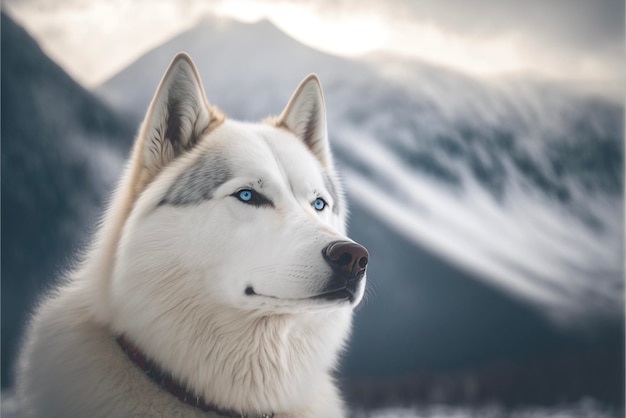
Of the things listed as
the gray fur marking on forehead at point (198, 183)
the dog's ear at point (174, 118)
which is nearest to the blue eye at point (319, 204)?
the gray fur marking on forehead at point (198, 183)

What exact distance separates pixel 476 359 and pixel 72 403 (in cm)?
3157

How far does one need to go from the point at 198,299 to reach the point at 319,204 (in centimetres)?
69

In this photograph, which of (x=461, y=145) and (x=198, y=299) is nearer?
(x=198, y=299)

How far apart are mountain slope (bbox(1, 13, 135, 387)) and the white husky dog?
11.4 ft

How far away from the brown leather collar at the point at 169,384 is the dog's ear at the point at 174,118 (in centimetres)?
75

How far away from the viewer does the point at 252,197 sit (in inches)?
73.7

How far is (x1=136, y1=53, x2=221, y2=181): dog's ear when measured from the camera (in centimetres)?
194

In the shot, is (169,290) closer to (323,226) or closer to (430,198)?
(323,226)

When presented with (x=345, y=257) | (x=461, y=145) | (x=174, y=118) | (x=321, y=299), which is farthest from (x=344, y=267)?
(x=461, y=145)

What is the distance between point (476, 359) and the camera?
2961 cm

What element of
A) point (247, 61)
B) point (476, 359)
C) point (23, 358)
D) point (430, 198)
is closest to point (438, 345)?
point (476, 359)

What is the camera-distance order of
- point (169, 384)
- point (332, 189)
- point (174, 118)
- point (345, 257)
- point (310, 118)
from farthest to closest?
point (310, 118) → point (332, 189) → point (174, 118) → point (169, 384) → point (345, 257)

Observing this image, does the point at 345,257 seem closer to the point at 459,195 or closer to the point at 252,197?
the point at 252,197

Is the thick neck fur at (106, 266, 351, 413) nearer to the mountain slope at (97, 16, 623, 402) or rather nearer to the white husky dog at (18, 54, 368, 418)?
the white husky dog at (18, 54, 368, 418)
